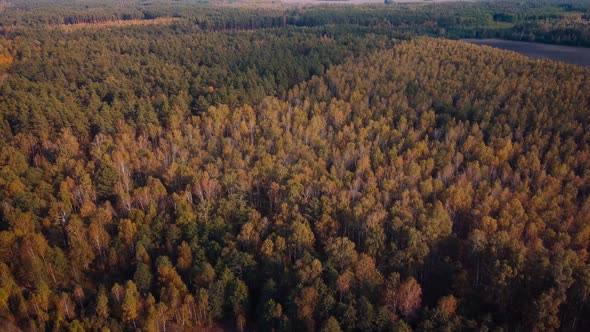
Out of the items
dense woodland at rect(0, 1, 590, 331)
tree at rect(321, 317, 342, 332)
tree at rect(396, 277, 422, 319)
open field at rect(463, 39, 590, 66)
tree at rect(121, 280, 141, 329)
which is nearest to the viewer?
tree at rect(321, 317, 342, 332)

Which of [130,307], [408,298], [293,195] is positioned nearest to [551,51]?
[293,195]

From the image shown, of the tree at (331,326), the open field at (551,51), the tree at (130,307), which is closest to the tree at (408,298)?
the tree at (331,326)

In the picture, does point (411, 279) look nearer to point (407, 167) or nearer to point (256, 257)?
point (256, 257)

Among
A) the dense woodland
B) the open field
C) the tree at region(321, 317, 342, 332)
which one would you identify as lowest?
the tree at region(321, 317, 342, 332)

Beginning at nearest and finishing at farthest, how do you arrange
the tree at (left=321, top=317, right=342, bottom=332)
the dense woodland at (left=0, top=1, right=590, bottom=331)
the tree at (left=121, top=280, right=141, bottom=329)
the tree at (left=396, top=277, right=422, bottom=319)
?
the tree at (left=321, top=317, right=342, bottom=332), the tree at (left=396, top=277, right=422, bottom=319), the tree at (left=121, top=280, right=141, bottom=329), the dense woodland at (left=0, top=1, right=590, bottom=331)

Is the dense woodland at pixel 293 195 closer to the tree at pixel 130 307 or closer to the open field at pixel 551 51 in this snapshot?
the tree at pixel 130 307

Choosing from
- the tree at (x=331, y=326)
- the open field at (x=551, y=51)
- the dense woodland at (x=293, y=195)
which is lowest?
the tree at (x=331, y=326)

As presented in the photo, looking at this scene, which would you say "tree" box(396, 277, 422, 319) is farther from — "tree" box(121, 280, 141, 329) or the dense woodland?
"tree" box(121, 280, 141, 329)

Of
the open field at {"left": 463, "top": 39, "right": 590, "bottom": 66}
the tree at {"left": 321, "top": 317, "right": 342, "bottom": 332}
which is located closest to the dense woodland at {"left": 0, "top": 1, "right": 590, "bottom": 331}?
the tree at {"left": 321, "top": 317, "right": 342, "bottom": 332}
